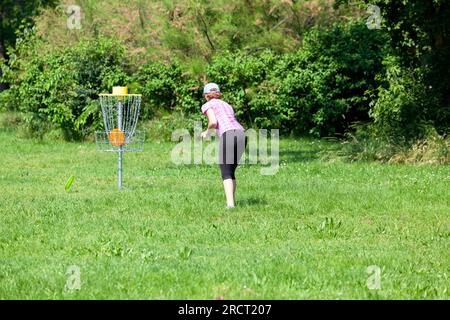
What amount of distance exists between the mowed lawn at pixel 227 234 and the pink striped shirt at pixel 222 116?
1032 mm

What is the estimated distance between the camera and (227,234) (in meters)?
9.11

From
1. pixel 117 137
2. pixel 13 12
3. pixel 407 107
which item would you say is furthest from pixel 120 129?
pixel 13 12

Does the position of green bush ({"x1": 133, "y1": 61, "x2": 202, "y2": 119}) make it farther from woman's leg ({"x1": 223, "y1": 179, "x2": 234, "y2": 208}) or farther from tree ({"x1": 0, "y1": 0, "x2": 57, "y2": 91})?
tree ({"x1": 0, "y1": 0, "x2": 57, "y2": 91})

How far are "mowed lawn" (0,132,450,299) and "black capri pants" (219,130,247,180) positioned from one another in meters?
0.52

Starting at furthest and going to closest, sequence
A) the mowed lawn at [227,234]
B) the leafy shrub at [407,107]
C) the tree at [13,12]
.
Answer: the tree at [13,12] → the leafy shrub at [407,107] → the mowed lawn at [227,234]

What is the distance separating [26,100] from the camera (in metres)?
24.6

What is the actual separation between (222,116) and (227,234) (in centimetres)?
228

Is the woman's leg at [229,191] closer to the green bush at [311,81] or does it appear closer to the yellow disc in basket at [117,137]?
the yellow disc in basket at [117,137]

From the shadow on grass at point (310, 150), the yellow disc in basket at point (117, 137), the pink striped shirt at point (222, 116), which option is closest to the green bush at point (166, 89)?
the shadow on grass at point (310, 150)

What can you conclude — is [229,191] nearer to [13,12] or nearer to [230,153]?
[230,153]

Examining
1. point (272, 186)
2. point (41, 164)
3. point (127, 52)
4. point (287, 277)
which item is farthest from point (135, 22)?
point (287, 277)

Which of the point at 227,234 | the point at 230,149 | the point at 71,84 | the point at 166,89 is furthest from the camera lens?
the point at 166,89

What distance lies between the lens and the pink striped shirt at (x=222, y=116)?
10852 millimetres
